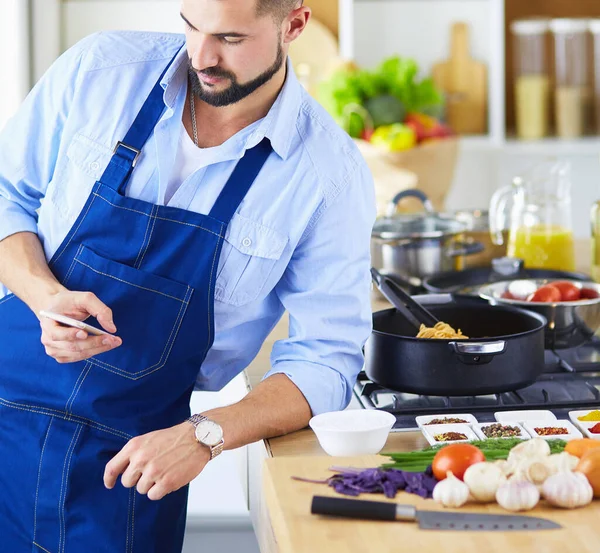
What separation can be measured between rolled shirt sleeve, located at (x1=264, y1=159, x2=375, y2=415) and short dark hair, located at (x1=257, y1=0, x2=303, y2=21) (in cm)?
28

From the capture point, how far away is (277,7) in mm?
1597

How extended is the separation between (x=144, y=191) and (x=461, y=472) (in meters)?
0.74

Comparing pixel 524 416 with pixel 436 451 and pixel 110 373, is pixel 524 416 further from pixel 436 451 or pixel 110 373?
pixel 110 373

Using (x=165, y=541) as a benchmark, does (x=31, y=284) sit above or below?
above

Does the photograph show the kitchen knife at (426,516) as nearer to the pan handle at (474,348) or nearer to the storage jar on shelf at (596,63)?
the pan handle at (474,348)

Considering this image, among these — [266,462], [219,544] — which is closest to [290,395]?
[266,462]

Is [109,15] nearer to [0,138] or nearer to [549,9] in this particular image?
[549,9]

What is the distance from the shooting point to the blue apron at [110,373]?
1.59 metres

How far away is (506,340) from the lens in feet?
5.09

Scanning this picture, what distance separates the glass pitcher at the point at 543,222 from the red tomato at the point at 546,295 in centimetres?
45

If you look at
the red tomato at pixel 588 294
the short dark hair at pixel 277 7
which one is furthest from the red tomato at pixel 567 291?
the short dark hair at pixel 277 7

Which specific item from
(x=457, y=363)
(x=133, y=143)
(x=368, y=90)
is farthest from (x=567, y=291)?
(x=368, y=90)

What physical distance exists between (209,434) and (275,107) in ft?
1.78

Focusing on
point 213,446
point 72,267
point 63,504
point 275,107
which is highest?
point 275,107
